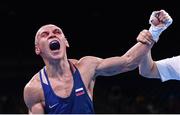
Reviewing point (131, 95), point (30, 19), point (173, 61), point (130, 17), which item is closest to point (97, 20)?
point (130, 17)

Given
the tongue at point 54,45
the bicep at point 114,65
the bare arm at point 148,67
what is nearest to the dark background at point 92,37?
the bare arm at point 148,67

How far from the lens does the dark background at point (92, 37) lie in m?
9.27

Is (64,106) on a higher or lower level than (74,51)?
higher

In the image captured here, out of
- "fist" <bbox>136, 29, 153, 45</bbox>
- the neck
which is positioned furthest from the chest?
"fist" <bbox>136, 29, 153, 45</bbox>

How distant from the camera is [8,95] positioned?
30.2ft

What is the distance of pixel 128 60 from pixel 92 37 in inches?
305

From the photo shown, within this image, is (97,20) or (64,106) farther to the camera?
(97,20)

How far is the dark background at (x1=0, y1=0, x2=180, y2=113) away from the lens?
365 inches

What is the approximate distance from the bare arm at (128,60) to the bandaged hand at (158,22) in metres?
0.04

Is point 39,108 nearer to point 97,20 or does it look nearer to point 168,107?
point 168,107

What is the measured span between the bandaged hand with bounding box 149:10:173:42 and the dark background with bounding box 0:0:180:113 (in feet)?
19.8

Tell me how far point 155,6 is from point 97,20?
5.59ft

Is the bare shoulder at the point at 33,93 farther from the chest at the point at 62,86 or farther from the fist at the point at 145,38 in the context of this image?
the fist at the point at 145,38

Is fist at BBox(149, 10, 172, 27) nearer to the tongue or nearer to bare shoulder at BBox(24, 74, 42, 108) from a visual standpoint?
the tongue
